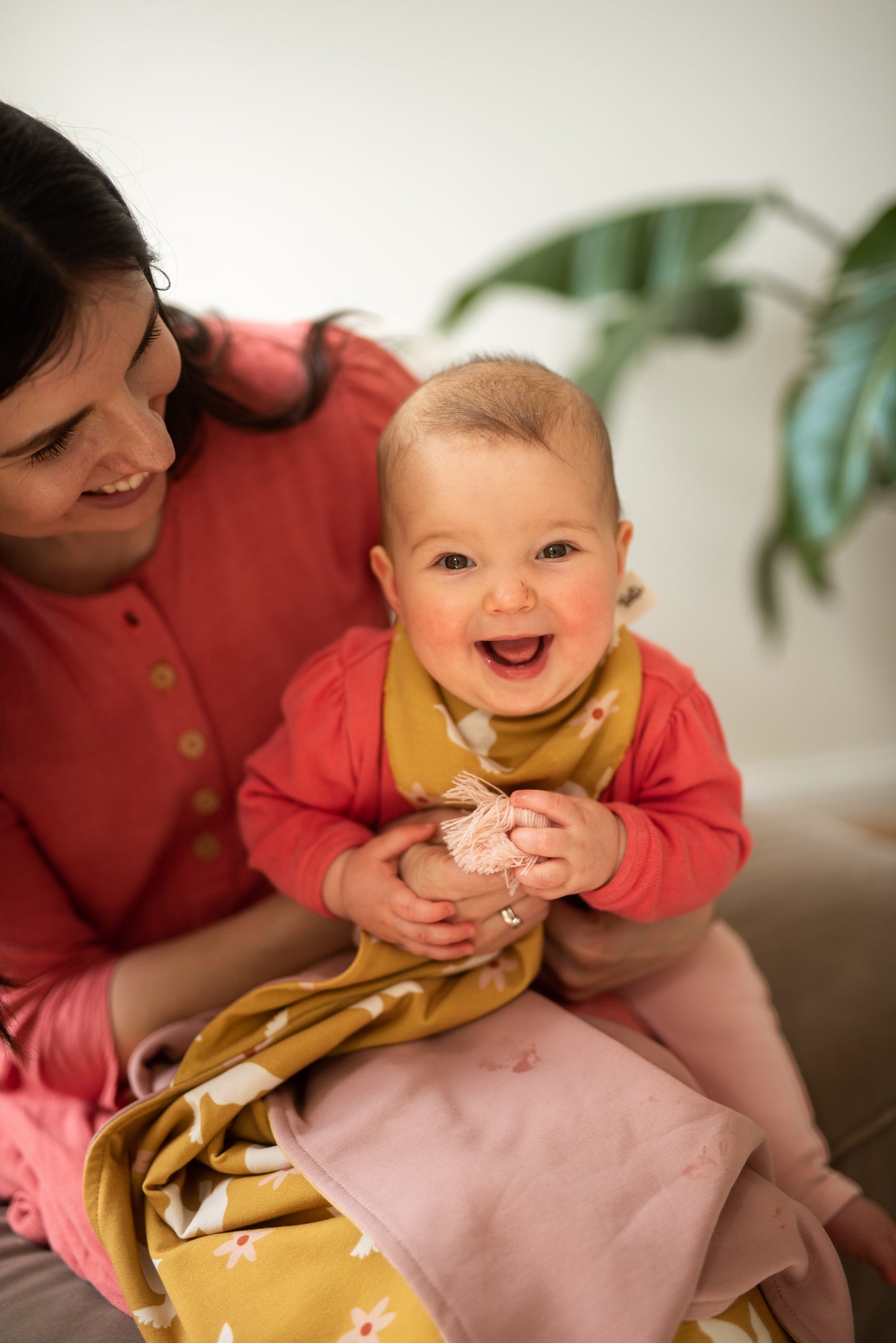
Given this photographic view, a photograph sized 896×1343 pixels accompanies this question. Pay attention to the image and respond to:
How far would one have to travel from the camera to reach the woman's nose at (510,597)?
86 cm

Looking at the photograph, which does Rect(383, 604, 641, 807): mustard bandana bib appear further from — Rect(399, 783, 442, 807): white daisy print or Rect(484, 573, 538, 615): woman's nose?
Rect(484, 573, 538, 615): woman's nose

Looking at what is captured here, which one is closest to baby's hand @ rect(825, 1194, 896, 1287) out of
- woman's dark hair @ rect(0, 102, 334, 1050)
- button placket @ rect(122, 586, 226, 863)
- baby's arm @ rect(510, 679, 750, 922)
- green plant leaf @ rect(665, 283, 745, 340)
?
baby's arm @ rect(510, 679, 750, 922)

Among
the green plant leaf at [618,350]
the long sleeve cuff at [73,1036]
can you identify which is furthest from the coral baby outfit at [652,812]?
the green plant leaf at [618,350]

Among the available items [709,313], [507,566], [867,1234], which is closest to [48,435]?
[507,566]

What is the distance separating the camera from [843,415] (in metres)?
1.83

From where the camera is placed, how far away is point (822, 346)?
189cm

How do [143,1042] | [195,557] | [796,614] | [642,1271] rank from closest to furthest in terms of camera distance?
1. [642,1271]
2. [143,1042]
3. [195,557]
4. [796,614]

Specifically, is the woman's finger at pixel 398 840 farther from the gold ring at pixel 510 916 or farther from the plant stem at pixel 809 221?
the plant stem at pixel 809 221

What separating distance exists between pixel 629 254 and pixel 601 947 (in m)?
1.57

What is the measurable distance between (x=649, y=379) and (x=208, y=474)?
1474 mm

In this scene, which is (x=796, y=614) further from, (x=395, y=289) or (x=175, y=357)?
(x=175, y=357)

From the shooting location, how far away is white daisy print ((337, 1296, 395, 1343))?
0.75m

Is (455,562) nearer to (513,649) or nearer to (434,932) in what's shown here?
(513,649)

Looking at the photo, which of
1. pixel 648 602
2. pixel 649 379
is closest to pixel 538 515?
pixel 648 602
